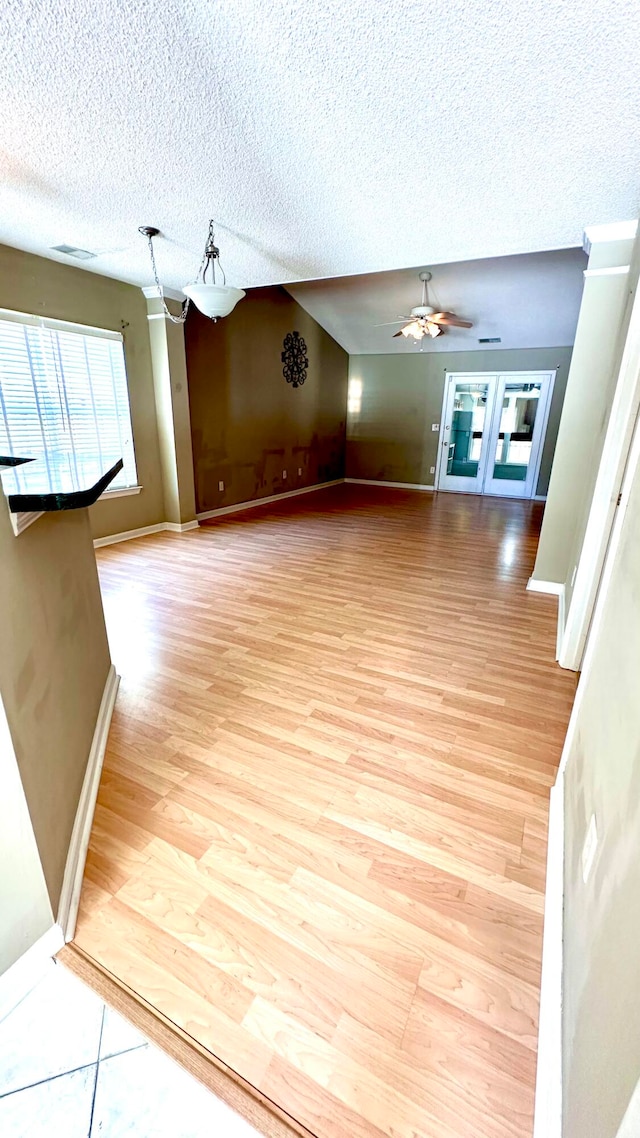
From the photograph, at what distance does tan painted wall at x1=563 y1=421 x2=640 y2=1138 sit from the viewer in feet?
2.00

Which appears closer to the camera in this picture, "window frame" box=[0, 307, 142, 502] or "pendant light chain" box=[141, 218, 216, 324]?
"pendant light chain" box=[141, 218, 216, 324]

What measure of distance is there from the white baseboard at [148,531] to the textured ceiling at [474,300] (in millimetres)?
3804

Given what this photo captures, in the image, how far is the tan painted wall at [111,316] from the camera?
11.8 ft

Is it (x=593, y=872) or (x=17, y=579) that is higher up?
(x=17, y=579)

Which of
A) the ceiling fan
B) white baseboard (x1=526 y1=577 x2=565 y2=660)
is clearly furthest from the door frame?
white baseboard (x1=526 y1=577 x2=565 y2=660)

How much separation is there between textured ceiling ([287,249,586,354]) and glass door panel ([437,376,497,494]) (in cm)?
61

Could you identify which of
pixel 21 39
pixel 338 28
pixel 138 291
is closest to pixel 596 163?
pixel 338 28

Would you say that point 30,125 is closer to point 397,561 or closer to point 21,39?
point 21,39

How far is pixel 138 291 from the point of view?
4605mm

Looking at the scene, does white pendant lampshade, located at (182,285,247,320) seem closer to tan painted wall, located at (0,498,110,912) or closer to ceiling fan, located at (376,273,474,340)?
tan painted wall, located at (0,498,110,912)

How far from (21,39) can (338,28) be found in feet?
3.53

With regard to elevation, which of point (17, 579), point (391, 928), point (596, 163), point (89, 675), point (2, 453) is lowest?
point (391, 928)

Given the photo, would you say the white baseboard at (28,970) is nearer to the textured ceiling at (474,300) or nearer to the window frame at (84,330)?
the window frame at (84,330)

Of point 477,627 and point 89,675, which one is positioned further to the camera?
point 477,627
